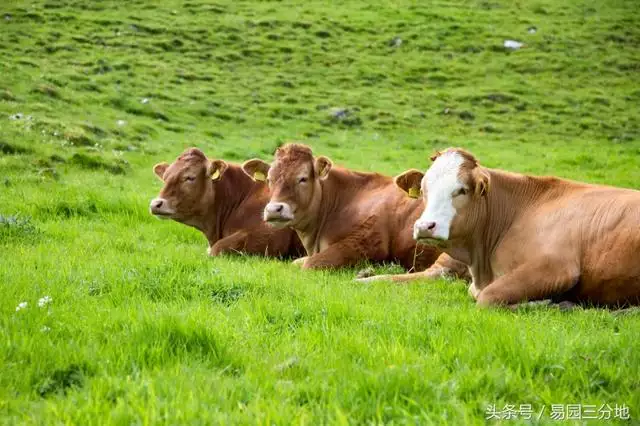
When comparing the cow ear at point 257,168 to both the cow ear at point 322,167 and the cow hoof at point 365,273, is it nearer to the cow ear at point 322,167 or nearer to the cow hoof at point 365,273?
the cow ear at point 322,167

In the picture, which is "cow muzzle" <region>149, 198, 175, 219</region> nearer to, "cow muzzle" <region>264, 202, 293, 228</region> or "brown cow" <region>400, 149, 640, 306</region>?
"cow muzzle" <region>264, 202, 293, 228</region>

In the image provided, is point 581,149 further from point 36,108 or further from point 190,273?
point 190,273

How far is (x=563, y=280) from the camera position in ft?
24.9

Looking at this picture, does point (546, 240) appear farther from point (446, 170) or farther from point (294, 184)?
point (294, 184)

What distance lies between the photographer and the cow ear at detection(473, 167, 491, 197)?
8.01 m

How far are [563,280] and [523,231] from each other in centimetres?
77

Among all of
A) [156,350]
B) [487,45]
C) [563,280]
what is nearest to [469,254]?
[563,280]

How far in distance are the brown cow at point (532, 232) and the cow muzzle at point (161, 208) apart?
15.3 ft

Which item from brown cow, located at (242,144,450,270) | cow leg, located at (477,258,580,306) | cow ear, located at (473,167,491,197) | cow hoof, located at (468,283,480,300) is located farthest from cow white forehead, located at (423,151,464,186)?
brown cow, located at (242,144,450,270)

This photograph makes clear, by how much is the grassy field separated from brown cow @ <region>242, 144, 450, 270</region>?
89cm

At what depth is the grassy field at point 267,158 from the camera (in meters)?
4.68

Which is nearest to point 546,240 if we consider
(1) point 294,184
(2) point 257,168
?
(1) point 294,184

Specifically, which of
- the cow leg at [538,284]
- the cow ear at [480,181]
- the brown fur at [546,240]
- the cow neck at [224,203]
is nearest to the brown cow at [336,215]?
the cow neck at [224,203]

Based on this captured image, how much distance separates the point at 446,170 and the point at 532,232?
1.13 metres
